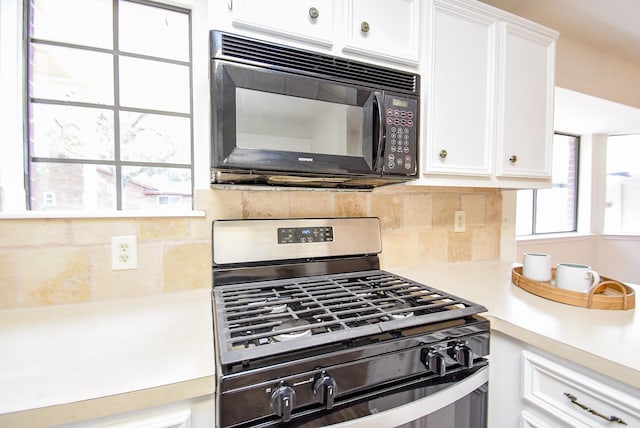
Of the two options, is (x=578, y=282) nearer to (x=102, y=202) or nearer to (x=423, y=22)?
(x=423, y=22)

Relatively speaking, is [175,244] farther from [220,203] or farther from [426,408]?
[426,408]

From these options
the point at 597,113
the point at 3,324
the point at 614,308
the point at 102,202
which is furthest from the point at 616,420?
the point at 597,113

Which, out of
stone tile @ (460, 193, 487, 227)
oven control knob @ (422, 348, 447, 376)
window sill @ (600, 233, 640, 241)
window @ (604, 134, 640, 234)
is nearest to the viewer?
oven control knob @ (422, 348, 447, 376)

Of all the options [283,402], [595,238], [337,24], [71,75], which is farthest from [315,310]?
[595,238]

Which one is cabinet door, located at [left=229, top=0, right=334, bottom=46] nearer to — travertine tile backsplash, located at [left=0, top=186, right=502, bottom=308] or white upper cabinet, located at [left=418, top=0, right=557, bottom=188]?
white upper cabinet, located at [left=418, top=0, right=557, bottom=188]

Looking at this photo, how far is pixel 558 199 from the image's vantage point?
3.48 meters

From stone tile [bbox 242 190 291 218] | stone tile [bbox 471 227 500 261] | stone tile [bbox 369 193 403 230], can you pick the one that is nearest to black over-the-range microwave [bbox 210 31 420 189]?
stone tile [bbox 242 190 291 218]

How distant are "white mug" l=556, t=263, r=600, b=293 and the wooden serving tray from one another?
0.09 ft

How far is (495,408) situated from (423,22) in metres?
1.40

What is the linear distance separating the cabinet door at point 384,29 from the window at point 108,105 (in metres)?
0.70

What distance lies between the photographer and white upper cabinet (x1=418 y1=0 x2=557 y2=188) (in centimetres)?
115

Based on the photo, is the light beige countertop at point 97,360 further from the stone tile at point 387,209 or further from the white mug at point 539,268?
the white mug at point 539,268

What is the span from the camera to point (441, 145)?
3.82 ft

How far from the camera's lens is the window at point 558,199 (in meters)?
3.33
